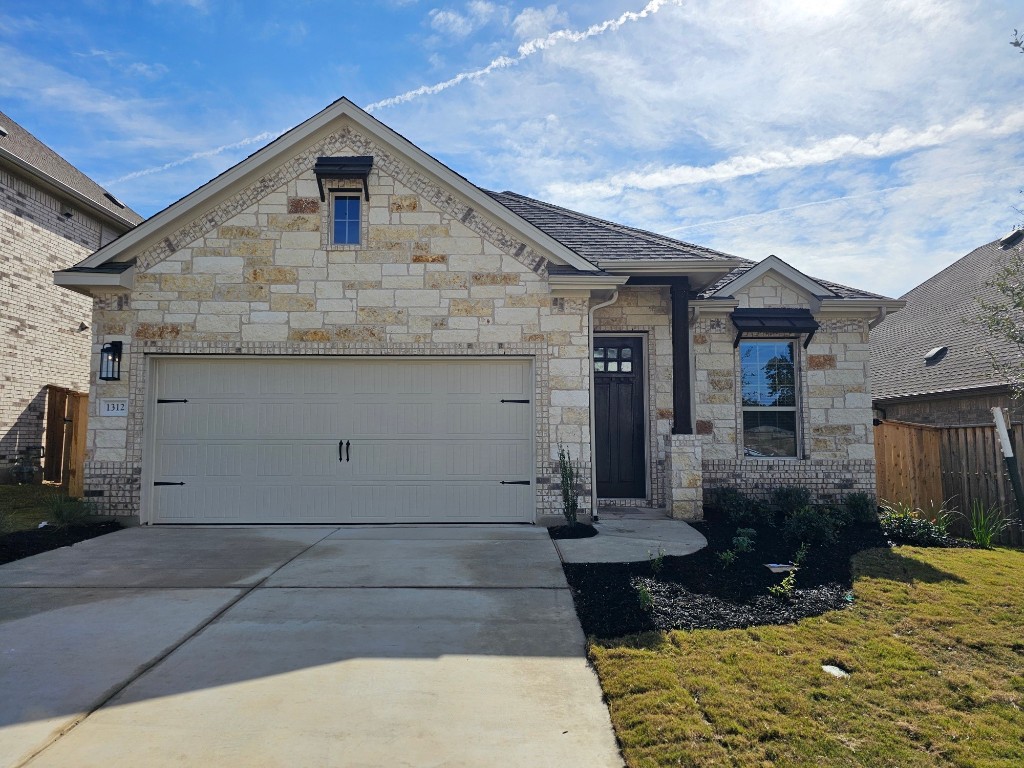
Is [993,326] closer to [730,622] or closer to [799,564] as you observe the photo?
[799,564]

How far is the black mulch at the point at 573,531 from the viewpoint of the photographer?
7789 mm

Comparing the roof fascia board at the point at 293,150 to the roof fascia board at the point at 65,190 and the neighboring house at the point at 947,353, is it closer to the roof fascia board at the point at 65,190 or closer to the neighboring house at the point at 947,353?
the roof fascia board at the point at 65,190

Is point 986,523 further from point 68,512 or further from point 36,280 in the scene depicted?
point 36,280

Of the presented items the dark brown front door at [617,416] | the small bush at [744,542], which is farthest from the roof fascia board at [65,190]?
the small bush at [744,542]

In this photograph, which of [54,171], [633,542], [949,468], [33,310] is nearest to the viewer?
[633,542]

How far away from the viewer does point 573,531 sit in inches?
314

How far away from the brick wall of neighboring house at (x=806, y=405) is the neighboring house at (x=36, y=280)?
43.9 ft

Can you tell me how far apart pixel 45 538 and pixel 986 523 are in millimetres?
11731

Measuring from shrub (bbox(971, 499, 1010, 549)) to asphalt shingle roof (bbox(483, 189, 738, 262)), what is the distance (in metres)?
4.64

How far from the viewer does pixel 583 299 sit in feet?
29.3

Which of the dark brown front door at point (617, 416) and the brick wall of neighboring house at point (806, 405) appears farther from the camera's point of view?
the dark brown front door at point (617, 416)

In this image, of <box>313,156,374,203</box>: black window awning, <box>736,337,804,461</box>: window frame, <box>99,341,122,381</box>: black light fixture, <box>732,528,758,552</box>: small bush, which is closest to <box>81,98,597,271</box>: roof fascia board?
<box>313,156,374,203</box>: black window awning

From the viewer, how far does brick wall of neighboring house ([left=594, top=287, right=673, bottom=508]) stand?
9.75m

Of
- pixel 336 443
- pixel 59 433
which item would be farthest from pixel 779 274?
pixel 59 433
